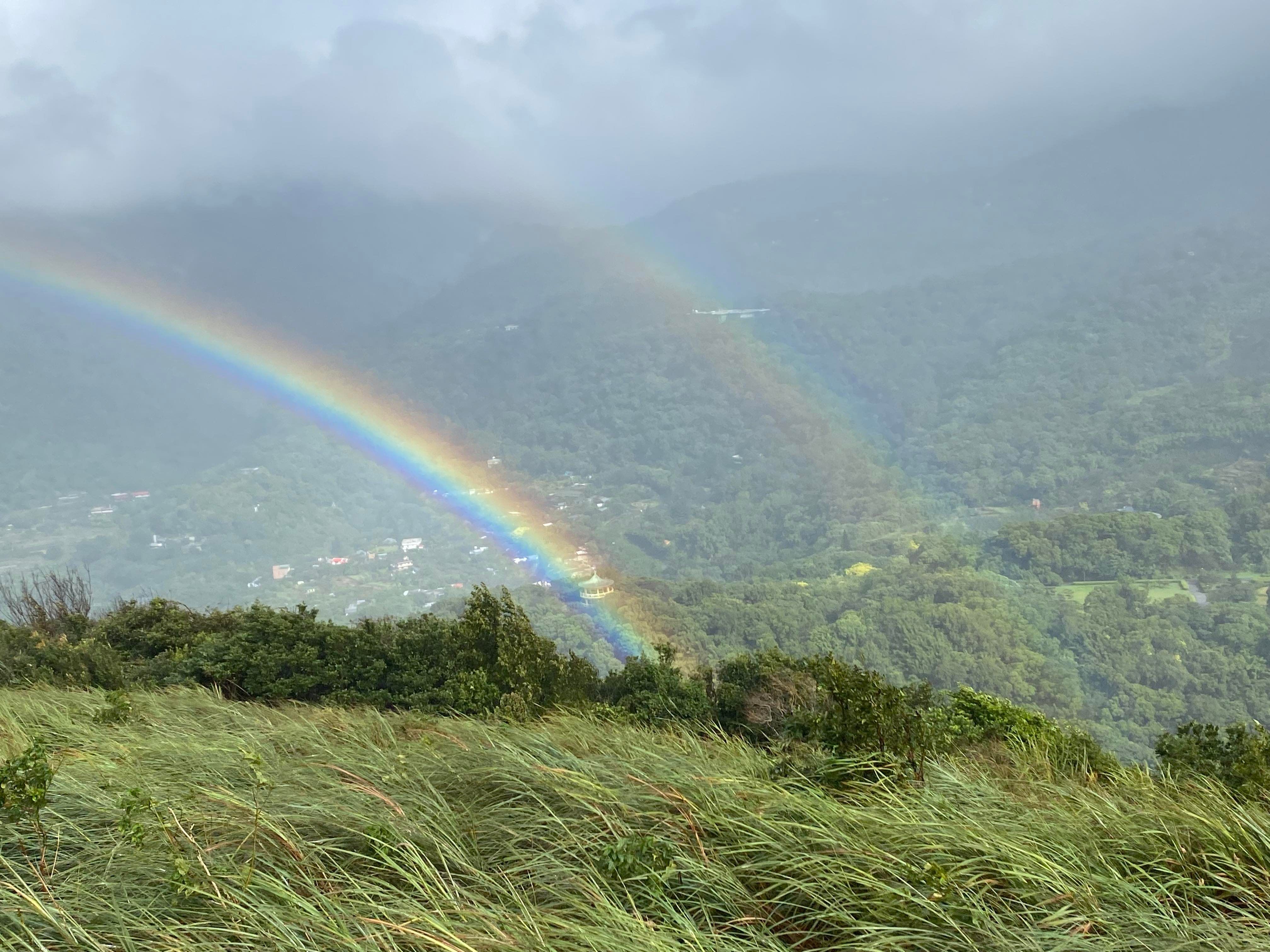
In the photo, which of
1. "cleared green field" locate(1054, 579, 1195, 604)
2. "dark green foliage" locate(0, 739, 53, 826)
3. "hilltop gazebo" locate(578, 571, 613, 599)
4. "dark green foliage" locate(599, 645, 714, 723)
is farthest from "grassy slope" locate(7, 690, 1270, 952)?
"cleared green field" locate(1054, 579, 1195, 604)

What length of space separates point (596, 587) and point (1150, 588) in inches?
1578

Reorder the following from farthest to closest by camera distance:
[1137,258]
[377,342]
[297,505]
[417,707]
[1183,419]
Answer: [377,342] → [1137,258] → [297,505] → [1183,419] → [417,707]

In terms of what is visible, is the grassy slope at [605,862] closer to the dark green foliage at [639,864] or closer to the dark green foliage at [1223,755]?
the dark green foliage at [639,864]

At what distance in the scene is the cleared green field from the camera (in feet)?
188

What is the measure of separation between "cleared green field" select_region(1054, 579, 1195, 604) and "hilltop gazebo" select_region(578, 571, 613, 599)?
1326 inches

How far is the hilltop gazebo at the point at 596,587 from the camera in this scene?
6450cm

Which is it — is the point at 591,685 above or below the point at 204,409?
below

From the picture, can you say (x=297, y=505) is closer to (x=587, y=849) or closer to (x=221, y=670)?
(x=221, y=670)

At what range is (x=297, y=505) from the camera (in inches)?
4751

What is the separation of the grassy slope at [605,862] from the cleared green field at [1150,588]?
205 feet

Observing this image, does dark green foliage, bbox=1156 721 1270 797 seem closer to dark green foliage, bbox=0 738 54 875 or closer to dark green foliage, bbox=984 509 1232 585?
dark green foliage, bbox=0 738 54 875

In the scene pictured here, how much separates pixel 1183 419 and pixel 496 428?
95.9m

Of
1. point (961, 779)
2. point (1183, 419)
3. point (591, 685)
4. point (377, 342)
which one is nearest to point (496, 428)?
point (377, 342)

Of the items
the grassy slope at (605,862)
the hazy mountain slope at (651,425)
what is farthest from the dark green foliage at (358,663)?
the hazy mountain slope at (651,425)
